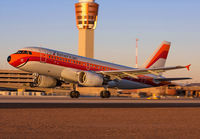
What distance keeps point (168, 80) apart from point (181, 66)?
36.8ft

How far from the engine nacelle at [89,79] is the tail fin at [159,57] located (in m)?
14.1

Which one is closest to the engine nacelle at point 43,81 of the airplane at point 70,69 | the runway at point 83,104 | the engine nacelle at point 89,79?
the airplane at point 70,69

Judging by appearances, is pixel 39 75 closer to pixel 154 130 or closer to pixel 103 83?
pixel 103 83

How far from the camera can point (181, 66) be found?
48.3 metres

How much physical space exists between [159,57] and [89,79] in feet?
57.4

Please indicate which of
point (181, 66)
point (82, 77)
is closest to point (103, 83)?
point (82, 77)

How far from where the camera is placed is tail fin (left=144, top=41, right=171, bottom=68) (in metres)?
62.6

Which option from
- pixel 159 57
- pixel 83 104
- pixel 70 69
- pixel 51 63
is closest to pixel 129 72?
pixel 70 69

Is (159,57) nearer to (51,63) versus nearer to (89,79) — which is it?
(89,79)

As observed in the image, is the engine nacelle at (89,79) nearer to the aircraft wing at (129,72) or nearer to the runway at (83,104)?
the aircraft wing at (129,72)

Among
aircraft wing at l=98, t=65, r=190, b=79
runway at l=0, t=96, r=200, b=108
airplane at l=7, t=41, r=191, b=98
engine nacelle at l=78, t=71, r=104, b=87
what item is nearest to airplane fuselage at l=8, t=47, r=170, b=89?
airplane at l=7, t=41, r=191, b=98

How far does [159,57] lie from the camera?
6288 centimetres

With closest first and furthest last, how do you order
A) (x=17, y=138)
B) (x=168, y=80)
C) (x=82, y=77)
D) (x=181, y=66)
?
(x=17, y=138), (x=181, y=66), (x=82, y=77), (x=168, y=80)

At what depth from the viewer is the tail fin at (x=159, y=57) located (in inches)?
2464
